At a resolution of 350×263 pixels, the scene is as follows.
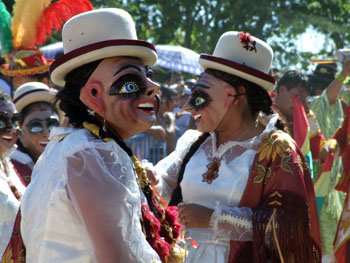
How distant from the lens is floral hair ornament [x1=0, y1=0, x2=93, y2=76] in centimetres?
631

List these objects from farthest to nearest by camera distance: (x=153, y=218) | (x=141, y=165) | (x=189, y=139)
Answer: (x=189, y=139) → (x=141, y=165) → (x=153, y=218)

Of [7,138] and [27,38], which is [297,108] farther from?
[7,138]

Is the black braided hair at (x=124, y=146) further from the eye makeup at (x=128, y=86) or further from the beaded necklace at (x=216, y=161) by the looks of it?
the beaded necklace at (x=216, y=161)

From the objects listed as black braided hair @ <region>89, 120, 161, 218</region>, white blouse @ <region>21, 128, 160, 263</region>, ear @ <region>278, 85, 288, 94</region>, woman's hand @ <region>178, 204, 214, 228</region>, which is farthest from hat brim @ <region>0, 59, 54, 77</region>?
white blouse @ <region>21, 128, 160, 263</region>

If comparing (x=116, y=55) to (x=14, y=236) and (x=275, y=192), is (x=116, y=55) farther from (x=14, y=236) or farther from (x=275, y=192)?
(x=275, y=192)

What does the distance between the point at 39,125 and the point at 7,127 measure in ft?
2.32

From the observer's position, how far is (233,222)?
11.9ft

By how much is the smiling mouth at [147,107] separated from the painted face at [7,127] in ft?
5.85

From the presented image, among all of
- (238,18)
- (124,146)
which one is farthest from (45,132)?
(238,18)

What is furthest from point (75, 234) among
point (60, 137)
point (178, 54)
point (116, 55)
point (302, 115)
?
point (178, 54)

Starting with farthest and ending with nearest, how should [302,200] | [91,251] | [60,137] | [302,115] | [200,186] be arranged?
1. [302,115]
2. [200,186]
3. [302,200]
4. [60,137]
5. [91,251]

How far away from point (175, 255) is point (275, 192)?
3.62 ft

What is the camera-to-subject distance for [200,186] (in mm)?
3930

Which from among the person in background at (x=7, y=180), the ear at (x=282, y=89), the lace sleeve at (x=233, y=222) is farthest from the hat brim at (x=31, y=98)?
the ear at (x=282, y=89)
